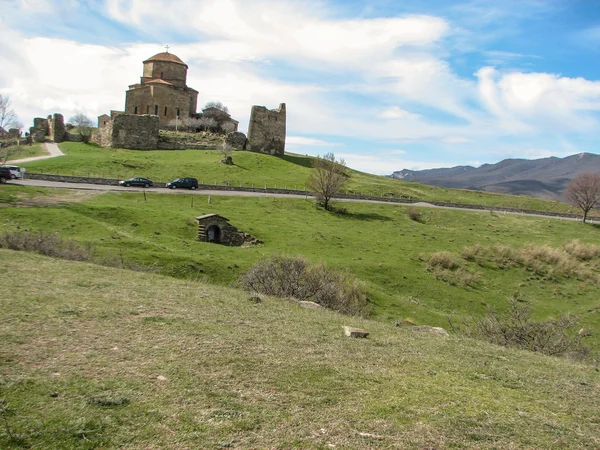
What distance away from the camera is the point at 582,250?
4619cm

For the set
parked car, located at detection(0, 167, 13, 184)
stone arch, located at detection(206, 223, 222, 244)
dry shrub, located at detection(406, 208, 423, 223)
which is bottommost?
stone arch, located at detection(206, 223, 222, 244)

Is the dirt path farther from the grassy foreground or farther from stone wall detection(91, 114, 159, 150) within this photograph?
the grassy foreground

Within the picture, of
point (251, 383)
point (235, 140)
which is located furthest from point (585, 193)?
point (251, 383)

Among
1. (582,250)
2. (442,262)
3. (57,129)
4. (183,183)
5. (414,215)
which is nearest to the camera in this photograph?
(442,262)

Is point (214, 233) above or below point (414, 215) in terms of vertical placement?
below

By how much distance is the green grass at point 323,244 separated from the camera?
2692 centimetres

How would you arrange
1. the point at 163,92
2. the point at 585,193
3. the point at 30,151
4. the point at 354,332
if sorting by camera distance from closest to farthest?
the point at 354,332 → the point at 30,151 → the point at 585,193 → the point at 163,92

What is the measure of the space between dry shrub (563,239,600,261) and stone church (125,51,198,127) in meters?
62.3

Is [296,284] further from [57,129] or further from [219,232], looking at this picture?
[57,129]

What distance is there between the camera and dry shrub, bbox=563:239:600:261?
149 ft

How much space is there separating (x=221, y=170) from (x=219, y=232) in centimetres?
2767

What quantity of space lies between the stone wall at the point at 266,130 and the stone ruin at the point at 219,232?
44.8 m

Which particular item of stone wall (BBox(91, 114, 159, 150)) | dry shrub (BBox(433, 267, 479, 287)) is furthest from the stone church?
dry shrub (BBox(433, 267, 479, 287))

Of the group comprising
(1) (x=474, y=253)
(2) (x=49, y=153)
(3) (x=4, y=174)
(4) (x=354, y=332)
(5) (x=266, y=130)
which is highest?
(5) (x=266, y=130)
